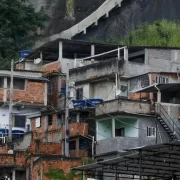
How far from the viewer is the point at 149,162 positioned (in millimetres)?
25719

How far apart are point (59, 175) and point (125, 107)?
19.3 ft

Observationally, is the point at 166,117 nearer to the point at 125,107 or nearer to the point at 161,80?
the point at 125,107

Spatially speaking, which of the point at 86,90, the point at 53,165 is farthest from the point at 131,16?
the point at 53,165

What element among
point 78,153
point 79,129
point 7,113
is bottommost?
point 78,153

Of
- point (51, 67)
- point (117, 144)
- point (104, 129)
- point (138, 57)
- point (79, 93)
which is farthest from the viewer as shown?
point (51, 67)

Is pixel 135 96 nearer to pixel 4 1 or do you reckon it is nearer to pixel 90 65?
pixel 90 65

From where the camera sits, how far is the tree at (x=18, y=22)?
192 feet

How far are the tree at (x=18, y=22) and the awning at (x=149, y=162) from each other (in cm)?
3117

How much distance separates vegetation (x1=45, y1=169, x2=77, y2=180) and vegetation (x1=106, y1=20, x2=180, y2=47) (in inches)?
780

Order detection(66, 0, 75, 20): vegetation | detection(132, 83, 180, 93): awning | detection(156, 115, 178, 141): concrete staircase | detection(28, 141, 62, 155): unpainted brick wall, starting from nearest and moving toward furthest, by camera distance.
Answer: detection(156, 115, 178, 141): concrete staircase → detection(132, 83, 180, 93): awning → detection(28, 141, 62, 155): unpainted brick wall → detection(66, 0, 75, 20): vegetation

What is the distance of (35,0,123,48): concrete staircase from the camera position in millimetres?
59594

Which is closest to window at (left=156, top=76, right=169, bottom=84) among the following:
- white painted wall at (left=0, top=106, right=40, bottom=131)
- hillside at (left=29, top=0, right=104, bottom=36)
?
white painted wall at (left=0, top=106, right=40, bottom=131)

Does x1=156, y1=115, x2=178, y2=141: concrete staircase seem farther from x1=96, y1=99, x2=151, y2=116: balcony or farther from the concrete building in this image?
the concrete building

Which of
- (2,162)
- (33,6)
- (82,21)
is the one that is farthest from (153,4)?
(2,162)
